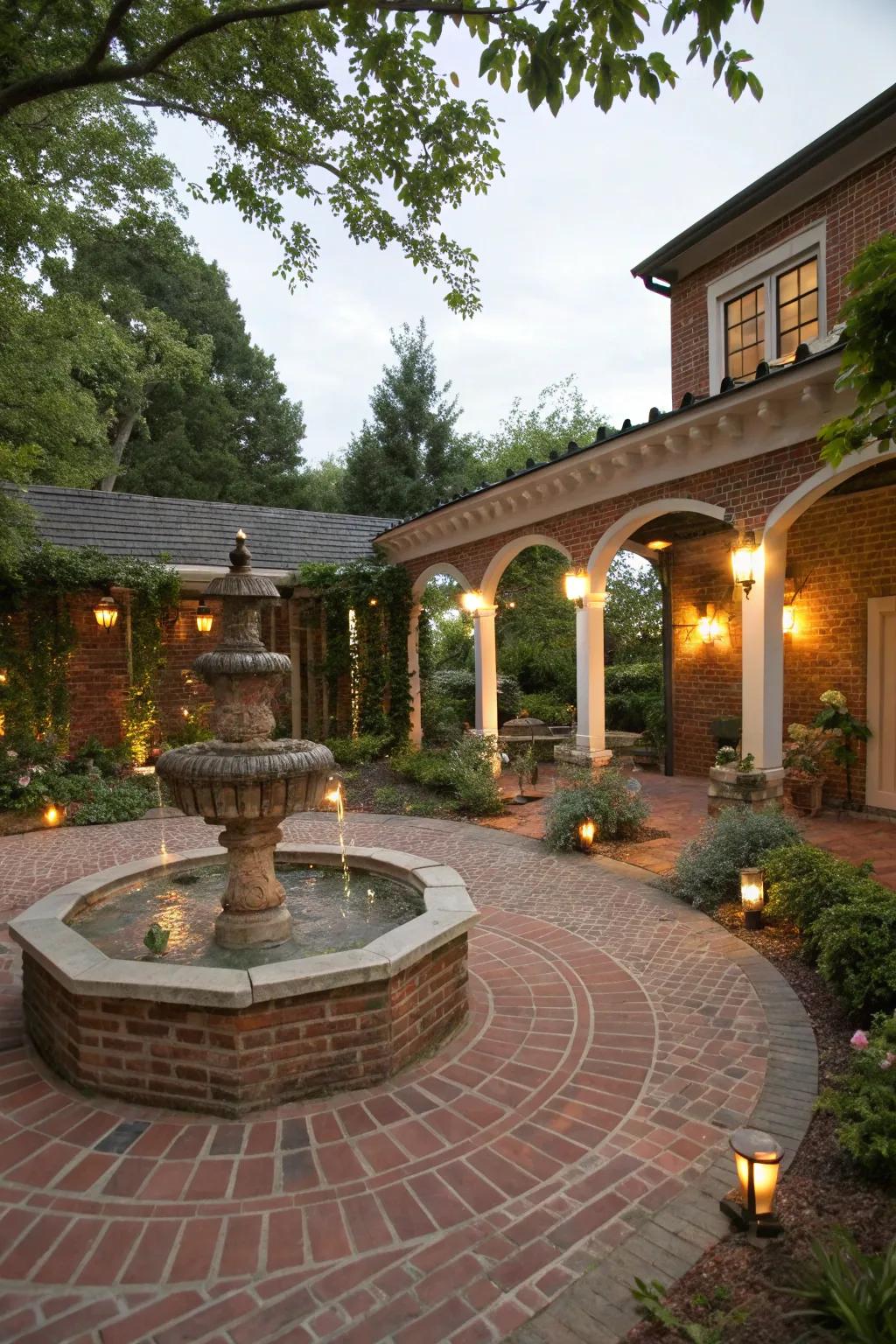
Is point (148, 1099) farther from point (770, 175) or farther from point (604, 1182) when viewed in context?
point (770, 175)

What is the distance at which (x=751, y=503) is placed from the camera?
23.2 feet

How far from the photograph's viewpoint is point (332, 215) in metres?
6.75

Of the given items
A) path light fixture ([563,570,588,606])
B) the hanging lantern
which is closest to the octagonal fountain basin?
path light fixture ([563,570,588,606])

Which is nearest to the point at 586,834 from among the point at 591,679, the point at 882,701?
the point at 591,679

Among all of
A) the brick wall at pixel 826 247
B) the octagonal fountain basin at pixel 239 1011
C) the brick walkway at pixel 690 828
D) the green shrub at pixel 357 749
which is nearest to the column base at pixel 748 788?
the brick walkway at pixel 690 828

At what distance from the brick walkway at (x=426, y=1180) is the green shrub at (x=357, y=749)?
7.85 metres

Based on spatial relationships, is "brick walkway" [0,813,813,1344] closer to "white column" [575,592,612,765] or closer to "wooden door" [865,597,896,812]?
"white column" [575,592,612,765]

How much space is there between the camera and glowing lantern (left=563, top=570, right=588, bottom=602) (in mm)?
9094

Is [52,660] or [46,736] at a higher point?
[52,660]

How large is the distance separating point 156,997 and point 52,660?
33.9ft

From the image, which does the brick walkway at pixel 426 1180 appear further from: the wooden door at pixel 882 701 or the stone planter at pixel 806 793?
the wooden door at pixel 882 701

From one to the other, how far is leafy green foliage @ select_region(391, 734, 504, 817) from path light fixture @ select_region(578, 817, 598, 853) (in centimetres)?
199

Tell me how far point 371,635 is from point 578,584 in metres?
5.25

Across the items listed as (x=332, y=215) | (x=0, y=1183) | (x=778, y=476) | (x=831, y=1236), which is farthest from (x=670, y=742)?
(x=0, y=1183)
